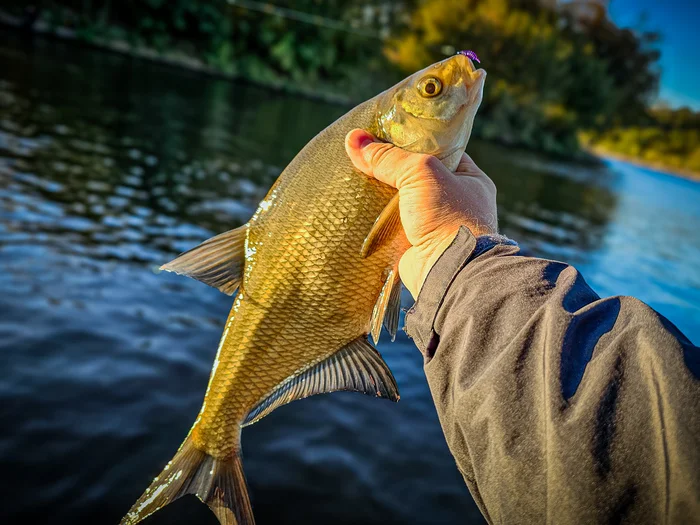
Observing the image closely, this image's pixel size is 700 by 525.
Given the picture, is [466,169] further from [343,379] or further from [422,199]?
[343,379]

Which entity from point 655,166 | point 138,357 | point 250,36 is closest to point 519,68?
point 250,36

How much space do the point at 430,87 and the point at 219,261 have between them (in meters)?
1.18

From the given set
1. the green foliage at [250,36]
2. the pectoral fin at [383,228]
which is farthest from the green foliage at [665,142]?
the pectoral fin at [383,228]

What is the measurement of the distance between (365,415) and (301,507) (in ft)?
4.51

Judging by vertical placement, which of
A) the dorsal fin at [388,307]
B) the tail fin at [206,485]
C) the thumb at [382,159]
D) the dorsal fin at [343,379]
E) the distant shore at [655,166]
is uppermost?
the thumb at [382,159]

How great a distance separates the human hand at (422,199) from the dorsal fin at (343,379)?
377 millimetres

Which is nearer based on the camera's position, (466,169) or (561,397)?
(561,397)

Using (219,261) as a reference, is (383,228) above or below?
above

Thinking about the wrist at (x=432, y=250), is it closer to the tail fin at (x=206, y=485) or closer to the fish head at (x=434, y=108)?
the fish head at (x=434, y=108)

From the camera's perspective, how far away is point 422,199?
2.18 metres

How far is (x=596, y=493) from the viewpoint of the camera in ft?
4.16

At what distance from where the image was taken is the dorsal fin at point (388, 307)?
2.32m

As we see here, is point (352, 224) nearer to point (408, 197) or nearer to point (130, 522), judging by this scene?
point (408, 197)

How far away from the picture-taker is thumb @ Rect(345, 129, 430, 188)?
2.23 m
